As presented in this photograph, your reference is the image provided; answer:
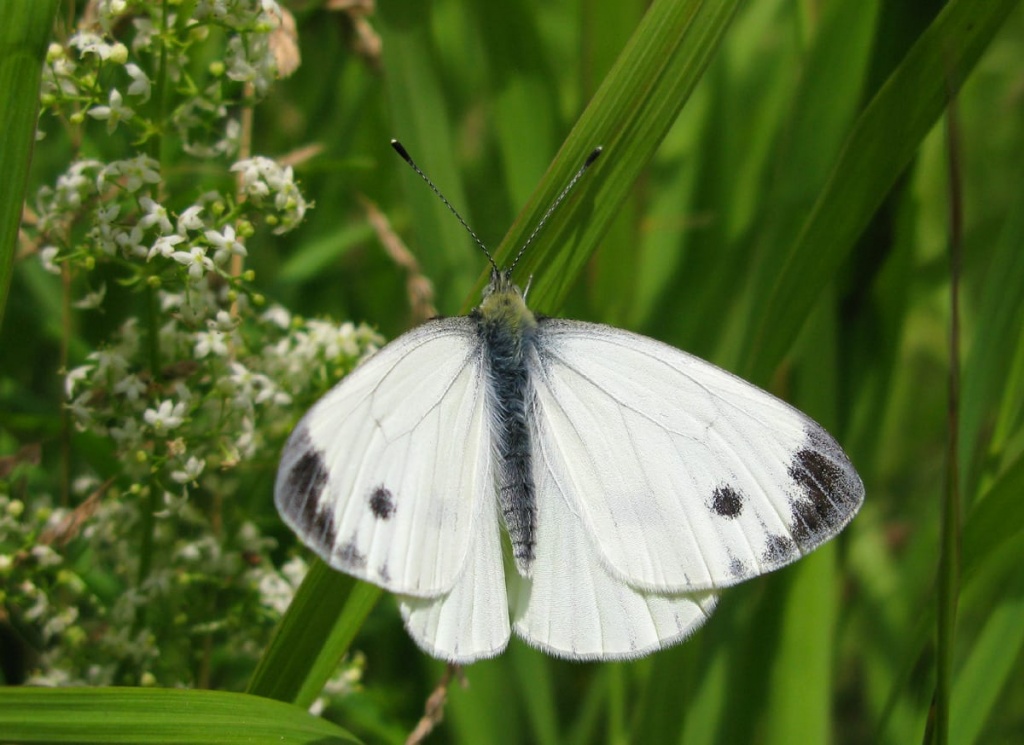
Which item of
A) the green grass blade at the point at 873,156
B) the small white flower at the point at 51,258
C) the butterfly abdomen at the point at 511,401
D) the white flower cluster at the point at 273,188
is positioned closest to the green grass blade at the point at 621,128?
the butterfly abdomen at the point at 511,401

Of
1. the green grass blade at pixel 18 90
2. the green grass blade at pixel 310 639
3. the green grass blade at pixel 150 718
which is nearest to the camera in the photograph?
the green grass blade at pixel 150 718

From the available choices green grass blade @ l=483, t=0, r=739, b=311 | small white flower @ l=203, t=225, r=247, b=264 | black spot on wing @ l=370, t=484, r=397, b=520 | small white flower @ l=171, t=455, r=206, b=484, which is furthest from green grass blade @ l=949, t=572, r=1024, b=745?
small white flower @ l=203, t=225, r=247, b=264

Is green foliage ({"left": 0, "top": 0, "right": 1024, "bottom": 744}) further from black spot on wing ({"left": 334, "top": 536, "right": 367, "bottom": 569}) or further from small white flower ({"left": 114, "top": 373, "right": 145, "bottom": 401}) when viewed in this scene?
black spot on wing ({"left": 334, "top": 536, "right": 367, "bottom": 569})

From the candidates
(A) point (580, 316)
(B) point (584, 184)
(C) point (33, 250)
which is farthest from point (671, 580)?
(C) point (33, 250)

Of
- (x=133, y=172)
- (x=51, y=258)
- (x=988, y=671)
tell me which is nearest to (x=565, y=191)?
(x=133, y=172)

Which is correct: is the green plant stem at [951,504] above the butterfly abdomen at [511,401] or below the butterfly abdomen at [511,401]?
above

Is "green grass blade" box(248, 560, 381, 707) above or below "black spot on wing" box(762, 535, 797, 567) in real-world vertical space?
below

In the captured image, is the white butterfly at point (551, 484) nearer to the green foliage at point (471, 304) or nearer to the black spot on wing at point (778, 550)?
the black spot on wing at point (778, 550)

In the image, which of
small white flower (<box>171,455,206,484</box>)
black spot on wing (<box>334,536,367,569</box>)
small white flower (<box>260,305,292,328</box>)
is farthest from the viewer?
small white flower (<box>260,305,292,328</box>)
